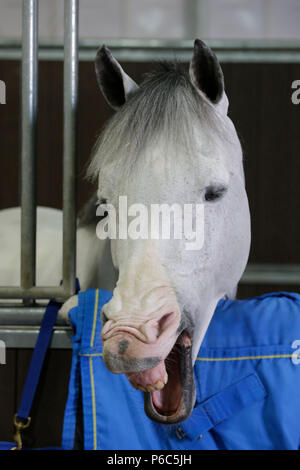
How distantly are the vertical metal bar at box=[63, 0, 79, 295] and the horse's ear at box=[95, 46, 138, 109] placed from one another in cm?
6

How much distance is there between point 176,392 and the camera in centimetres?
63

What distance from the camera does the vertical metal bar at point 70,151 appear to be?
0.82m

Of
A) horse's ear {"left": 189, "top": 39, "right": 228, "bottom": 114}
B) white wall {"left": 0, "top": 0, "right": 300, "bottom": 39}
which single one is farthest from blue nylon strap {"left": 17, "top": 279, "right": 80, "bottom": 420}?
white wall {"left": 0, "top": 0, "right": 300, "bottom": 39}

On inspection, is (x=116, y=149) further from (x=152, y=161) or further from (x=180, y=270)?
(x=180, y=270)

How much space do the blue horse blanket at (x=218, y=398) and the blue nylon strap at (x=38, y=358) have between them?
60 millimetres

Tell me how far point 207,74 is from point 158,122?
125 millimetres

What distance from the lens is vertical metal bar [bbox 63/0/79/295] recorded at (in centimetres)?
82

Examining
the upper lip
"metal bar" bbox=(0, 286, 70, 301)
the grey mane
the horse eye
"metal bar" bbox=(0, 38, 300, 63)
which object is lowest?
"metal bar" bbox=(0, 286, 70, 301)

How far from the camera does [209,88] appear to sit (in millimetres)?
741

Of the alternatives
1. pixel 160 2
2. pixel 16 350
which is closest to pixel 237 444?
pixel 16 350

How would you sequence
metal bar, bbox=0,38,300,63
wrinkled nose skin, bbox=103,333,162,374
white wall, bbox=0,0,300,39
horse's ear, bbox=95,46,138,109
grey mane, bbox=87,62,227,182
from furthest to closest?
white wall, bbox=0,0,300,39
metal bar, bbox=0,38,300,63
horse's ear, bbox=95,46,138,109
grey mane, bbox=87,62,227,182
wrinkled nose skin, bbox=103,333,162,374

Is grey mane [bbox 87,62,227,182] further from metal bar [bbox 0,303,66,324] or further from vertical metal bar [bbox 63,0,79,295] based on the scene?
metal bar [bbox 0,303,66,324]

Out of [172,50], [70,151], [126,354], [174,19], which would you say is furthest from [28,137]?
[174,19]

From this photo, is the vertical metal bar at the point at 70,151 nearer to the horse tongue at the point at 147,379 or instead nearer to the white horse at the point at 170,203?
the white horse at the point at 170,203
